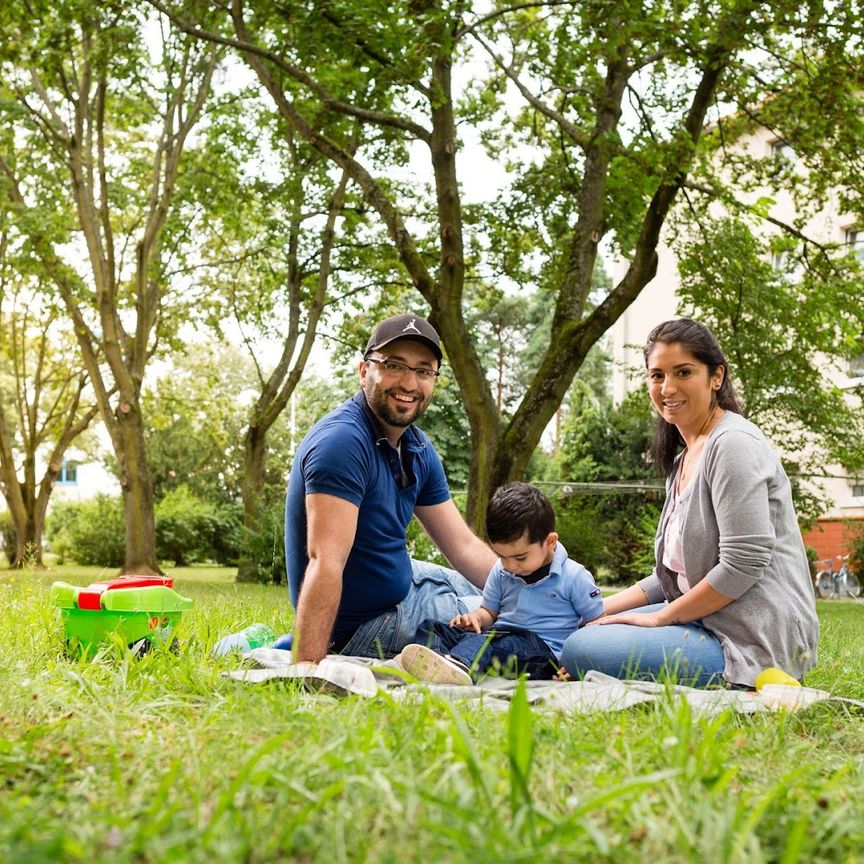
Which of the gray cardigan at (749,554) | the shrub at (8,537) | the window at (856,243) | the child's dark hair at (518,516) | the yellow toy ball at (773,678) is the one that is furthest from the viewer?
the shrub at (8,537)

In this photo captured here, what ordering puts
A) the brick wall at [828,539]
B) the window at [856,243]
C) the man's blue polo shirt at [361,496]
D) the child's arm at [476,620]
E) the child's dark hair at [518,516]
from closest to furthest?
the man's blue polo shirt at [361,496]
the child's dark hair at [518,516]
the child's arm at [476,620]
the window at [856,243]
the brick wall at [828,539]

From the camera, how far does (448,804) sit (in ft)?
6.07

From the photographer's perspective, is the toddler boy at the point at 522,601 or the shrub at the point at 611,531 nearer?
the toddler boy at the point at 522,601

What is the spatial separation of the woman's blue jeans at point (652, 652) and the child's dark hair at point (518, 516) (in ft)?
1.78

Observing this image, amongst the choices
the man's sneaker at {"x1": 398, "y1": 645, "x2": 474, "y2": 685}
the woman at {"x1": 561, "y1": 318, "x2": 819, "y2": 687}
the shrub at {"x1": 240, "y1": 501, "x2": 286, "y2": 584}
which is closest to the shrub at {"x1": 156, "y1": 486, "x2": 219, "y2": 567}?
the shrub at {"x1": 240, "y1": 501, "x2": 286, "y2": 584}

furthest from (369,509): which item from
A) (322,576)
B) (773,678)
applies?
(773,678)

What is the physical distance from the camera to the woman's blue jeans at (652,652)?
160 inches

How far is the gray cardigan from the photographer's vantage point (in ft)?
13.1

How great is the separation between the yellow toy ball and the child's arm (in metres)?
1.26

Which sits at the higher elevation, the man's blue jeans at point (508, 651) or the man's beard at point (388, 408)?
the man's beard at point (388, 408)

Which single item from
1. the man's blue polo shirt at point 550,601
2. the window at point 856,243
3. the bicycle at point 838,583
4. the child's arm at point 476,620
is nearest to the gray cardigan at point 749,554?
the man's blue polo shirt at point 550,601

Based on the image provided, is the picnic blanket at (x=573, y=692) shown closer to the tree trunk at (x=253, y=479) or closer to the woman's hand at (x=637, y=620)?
the woman's hand at (x=637, y=620)

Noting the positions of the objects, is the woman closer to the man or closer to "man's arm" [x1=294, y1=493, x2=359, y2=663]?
the man

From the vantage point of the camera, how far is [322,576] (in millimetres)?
3938
